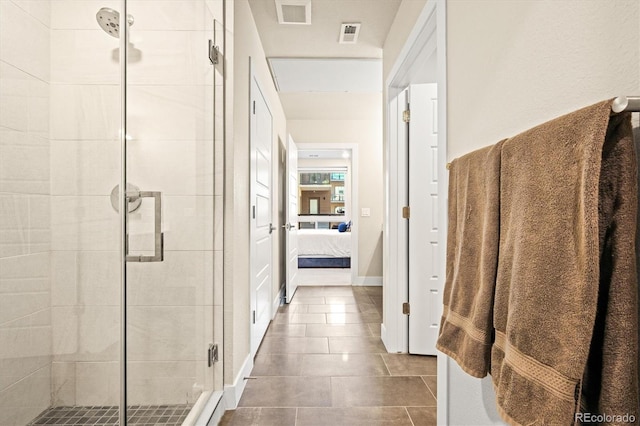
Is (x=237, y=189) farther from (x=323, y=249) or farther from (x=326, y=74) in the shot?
(x=323, y=249)

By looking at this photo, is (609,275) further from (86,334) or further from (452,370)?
(86,334)

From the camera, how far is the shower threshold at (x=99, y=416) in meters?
1.20

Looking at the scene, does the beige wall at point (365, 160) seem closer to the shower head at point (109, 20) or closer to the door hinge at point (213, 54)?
the door hinge at point (213, 54)

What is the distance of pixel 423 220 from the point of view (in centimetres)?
239

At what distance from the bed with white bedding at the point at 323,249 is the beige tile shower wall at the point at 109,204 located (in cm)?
461

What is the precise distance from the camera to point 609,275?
0.54 meters

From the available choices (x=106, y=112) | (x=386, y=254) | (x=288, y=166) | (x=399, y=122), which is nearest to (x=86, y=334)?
(x=106, y=112)

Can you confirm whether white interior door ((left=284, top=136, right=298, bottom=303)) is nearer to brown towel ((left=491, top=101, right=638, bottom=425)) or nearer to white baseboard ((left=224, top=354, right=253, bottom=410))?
white baseboard ((left=224, top=354, right=253, bottom=410))

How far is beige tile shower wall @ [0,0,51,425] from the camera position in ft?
3.34

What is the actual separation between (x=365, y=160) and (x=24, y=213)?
435 centimetres

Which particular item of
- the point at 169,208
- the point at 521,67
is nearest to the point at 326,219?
the point at 169,208

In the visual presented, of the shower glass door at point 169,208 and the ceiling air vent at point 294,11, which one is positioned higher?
the ceiling air vent at point 294,11

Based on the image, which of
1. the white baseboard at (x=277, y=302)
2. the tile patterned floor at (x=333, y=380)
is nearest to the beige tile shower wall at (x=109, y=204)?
the tile patterned floor at (x=333, y=380)

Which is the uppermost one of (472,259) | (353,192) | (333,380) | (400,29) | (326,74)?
(326,74)
